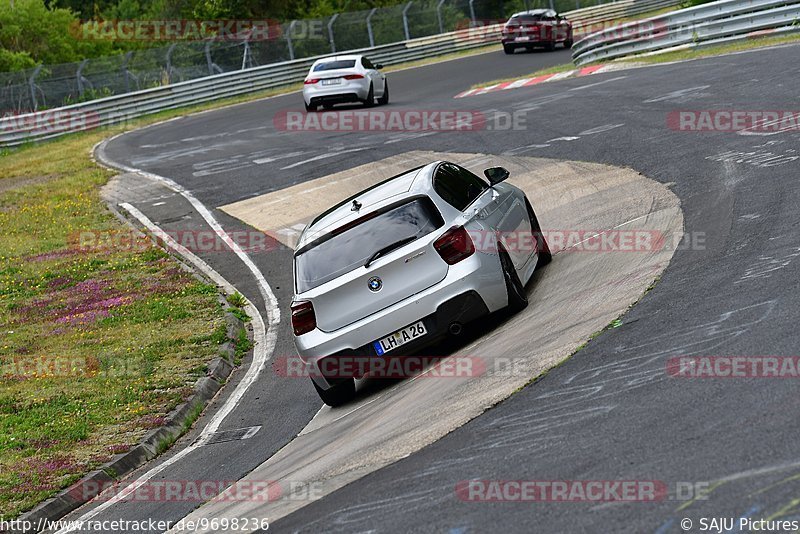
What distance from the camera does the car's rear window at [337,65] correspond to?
31.4 meters

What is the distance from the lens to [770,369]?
22.0ft

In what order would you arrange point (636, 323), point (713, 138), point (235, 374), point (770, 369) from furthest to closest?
point (713, 138), point (235, 374), point (636, 323), point (770, 369)

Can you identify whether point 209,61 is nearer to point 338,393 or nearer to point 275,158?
point 275,158

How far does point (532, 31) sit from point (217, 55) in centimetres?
1244

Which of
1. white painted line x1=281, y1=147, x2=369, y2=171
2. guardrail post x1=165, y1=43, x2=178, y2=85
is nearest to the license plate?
white painted line x1=281, y1=147, x2=369, y2=171

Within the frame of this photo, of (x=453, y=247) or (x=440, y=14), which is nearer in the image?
(x=453, y=247)

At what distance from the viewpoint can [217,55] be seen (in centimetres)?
4444

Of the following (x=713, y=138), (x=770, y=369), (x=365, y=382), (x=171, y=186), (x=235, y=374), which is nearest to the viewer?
(x=770, y=369)

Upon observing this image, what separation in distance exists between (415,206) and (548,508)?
4.73 metres

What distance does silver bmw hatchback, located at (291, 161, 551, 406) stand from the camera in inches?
380

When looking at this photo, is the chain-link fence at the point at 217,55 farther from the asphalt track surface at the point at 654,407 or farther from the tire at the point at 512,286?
the tire at the point at 512,286

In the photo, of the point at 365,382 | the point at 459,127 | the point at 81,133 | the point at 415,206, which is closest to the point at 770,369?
the point at 415,206

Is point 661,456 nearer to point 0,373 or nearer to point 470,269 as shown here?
point 470,269

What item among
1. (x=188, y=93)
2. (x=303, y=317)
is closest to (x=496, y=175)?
(x=303, y=317)
